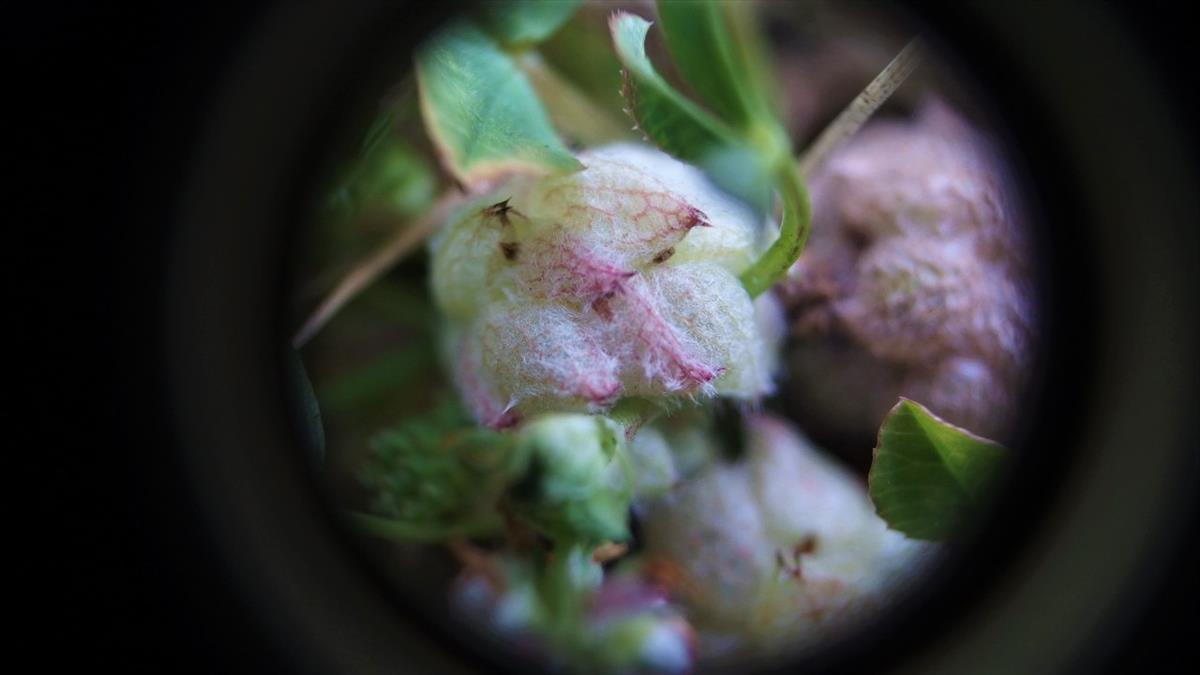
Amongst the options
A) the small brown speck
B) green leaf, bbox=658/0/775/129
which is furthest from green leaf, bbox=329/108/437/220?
the small brown speck

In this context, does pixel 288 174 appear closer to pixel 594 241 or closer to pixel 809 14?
pixel 594 241

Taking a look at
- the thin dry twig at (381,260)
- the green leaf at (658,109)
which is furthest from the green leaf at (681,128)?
the thin dry twig at (381,260)

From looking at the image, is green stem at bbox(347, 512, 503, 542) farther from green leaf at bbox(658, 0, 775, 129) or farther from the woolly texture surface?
green leaf at bbox(658, 0, 775, 129)

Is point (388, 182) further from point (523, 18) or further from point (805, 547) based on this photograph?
point (805, 547)

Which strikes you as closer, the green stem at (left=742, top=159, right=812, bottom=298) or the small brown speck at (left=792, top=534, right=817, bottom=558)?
the green stem at (left=742, top=159, right=812, bottom=298)

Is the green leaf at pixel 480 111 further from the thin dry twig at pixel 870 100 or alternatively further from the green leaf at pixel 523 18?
the thin dry twig at pixel 870 100
